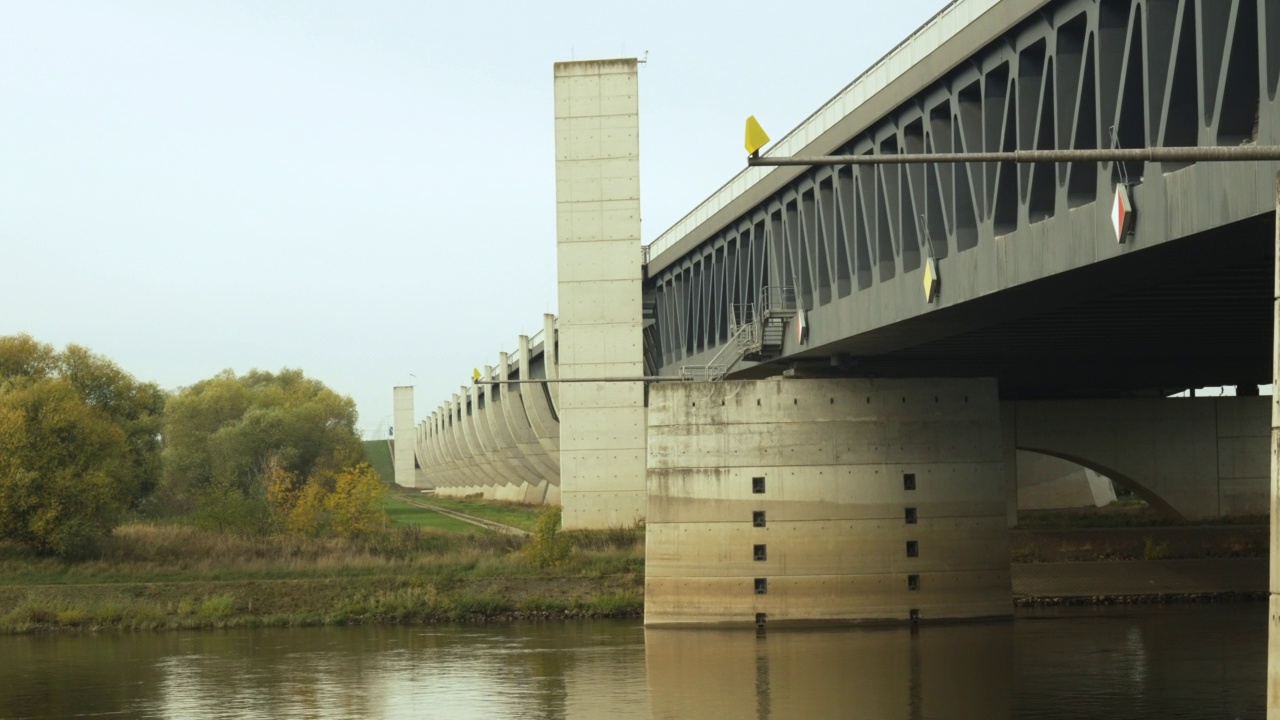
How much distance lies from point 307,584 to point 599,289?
16076 mm

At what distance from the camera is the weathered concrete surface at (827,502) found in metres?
41.4

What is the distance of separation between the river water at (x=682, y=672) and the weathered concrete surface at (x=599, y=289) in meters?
14.2

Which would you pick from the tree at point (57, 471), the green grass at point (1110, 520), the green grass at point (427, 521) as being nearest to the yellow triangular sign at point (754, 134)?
the green grass at point (1110, 520)

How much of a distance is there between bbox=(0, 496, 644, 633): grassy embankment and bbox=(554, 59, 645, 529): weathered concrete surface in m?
3.21

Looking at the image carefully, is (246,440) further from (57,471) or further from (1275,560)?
(1275,560)

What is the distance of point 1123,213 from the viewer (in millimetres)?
20500

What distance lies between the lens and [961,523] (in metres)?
41.8

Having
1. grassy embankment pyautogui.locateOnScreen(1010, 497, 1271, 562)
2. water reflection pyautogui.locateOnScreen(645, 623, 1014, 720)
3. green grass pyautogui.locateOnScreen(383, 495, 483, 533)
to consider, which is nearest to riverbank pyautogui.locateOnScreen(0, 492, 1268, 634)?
grassy embankment pyautogui.locateOnScreen(1010, 497, 1271, 562)

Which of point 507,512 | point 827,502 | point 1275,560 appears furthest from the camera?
point 507,512

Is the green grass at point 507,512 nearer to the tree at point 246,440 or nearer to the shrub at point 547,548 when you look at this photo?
the tree at point 246,440

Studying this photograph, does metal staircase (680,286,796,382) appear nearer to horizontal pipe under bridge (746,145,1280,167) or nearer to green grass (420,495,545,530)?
horizontal pipe under bridge (746,145,1280,167)

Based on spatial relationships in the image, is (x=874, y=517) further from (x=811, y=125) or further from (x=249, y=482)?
(x=249, y=482)

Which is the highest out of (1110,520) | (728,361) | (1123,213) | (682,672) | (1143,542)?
(728,361)

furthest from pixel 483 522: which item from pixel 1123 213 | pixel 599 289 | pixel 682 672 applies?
pixel 1123 213
